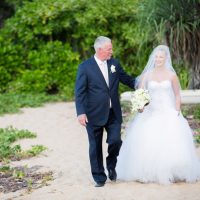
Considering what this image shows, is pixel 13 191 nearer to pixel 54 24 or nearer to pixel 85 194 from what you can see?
pixel 85 194

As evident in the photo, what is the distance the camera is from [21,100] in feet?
47.8

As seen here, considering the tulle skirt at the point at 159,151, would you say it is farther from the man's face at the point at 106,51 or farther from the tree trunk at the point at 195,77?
the tree trunk at the point at 195,77

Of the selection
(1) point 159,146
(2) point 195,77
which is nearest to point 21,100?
(2) point 195,77

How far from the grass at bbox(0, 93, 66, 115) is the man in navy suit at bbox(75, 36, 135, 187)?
6598 millimetres

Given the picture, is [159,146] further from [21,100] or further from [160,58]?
Answer: [21,100]

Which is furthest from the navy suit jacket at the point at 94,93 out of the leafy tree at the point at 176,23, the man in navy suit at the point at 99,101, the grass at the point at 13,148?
the leafy tree at the point at 176,23

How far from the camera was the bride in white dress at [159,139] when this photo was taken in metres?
6.98

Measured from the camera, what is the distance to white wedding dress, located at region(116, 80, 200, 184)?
274 inches

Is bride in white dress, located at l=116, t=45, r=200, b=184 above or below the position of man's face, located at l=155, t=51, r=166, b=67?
below

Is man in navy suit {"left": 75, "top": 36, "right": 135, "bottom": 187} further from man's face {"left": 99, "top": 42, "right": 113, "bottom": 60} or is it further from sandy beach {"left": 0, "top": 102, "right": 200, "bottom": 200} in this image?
sandy beach {"left": 0, "top": 102, "right": 200, "bottom": 200}

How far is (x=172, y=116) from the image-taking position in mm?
7148

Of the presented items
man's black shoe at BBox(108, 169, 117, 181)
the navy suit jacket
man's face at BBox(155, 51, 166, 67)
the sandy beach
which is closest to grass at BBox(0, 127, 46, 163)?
the sandy beach

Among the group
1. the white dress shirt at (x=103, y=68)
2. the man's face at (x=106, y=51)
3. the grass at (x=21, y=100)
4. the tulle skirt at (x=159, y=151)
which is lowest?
the grass at (x=21, y=100)

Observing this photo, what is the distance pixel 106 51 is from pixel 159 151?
1209 millimetres
